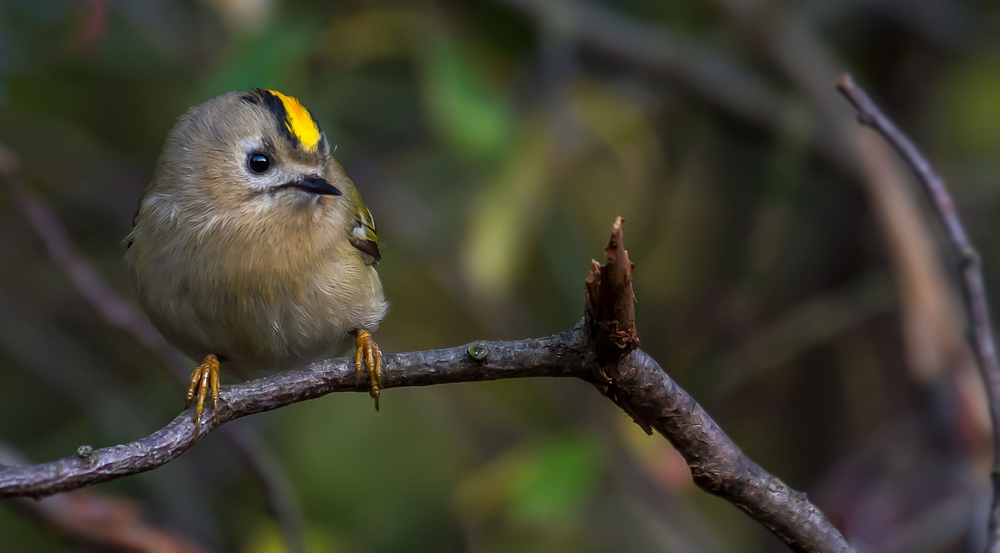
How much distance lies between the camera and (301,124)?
95.2 inches

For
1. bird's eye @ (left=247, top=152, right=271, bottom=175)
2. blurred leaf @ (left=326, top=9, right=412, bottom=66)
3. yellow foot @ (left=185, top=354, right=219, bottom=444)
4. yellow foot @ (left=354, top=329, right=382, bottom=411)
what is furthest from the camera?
blurred leaf @ (left=326, top=9, right=412, bottom=66)

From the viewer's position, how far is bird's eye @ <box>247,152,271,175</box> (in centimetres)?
237

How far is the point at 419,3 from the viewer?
3.37 meters

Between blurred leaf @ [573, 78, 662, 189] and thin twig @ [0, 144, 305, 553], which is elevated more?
blurred leaf @ [573, 78, 662, 189]

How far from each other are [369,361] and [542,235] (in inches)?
75.6

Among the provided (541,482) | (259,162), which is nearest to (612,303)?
(259,162)

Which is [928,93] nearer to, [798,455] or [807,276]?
[807,276]

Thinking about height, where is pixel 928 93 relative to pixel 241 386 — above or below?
above

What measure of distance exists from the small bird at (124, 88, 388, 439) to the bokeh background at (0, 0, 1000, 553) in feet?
1.62

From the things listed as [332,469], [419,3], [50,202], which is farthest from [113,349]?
[419,3]

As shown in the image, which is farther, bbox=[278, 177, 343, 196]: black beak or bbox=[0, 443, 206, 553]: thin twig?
bbox=[0, 443, 206, 553]: thin twig

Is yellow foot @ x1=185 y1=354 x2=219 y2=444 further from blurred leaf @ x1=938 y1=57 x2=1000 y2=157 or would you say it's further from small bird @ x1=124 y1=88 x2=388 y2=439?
blurred leaf @ x1=938 y1=57 x2=1000 y2=157

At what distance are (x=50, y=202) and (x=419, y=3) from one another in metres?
1.81

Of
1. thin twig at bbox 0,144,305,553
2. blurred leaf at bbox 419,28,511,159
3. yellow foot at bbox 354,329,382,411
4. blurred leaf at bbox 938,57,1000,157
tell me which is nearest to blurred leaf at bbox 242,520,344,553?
thin twig at bbox 0,144,305,553
